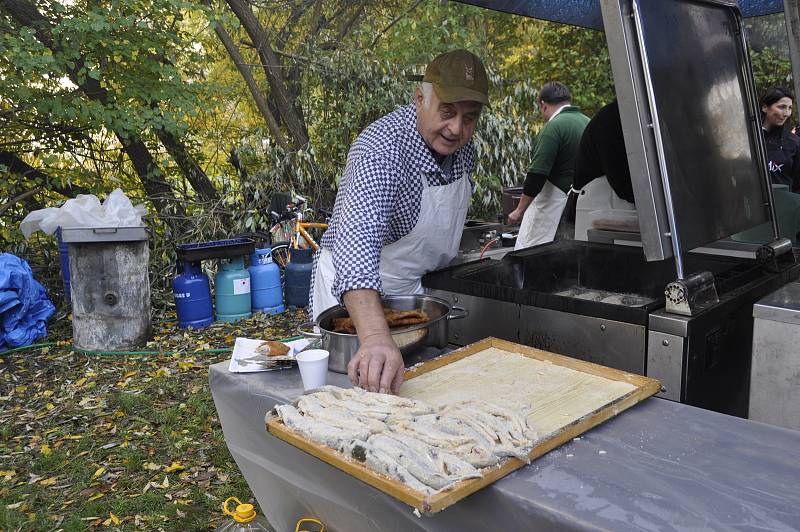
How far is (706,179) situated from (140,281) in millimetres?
4969

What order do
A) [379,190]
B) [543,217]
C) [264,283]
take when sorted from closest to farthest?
1. [379,190]
2. [543,217]
3. [264,283]

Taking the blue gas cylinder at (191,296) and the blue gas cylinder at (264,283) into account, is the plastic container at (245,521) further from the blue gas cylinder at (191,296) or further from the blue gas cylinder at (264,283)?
the blue gas cylinder at (264,283)

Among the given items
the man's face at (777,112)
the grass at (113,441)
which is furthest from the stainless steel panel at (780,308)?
the man's face at (777,112)

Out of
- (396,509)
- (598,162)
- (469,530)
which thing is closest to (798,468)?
(469,530)

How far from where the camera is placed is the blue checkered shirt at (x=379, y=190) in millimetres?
1982

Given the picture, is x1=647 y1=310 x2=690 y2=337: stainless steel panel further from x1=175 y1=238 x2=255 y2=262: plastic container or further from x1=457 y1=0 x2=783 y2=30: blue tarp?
x1=175 y1=238 x2=255 y2=262: plastic container

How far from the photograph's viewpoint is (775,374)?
1927mm

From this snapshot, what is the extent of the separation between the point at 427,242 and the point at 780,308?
1219 mm

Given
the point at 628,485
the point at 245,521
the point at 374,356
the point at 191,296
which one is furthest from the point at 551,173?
the point at 628,485

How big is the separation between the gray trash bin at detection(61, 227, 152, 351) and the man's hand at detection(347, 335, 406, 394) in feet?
14.8

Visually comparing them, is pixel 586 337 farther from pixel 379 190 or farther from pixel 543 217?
pixel 543 217

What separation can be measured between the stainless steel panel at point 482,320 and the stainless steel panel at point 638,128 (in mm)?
517

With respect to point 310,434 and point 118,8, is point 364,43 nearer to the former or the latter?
point 118,8

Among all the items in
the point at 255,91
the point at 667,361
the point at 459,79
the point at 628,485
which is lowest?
the point at 628,485
